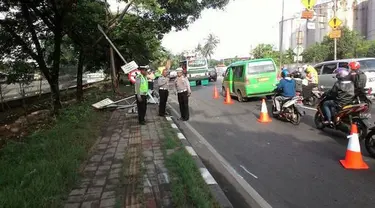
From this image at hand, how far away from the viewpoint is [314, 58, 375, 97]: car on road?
12.9 meters

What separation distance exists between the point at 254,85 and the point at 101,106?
617 cm

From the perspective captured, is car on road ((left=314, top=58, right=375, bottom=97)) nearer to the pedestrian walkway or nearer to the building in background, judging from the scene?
the pedestrian walkway

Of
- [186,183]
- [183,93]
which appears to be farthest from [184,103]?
[186,183]

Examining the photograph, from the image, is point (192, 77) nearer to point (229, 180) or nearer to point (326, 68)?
point (326, 68)

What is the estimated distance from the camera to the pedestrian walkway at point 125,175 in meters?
4.40

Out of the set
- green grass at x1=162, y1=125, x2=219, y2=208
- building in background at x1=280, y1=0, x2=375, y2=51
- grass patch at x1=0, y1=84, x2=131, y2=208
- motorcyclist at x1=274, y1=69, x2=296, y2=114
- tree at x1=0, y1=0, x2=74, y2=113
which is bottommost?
green grass at x1=162, y1=125, x2=219, y2=208

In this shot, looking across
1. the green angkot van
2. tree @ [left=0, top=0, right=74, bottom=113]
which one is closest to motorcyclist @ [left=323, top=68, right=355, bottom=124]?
the green angkot van

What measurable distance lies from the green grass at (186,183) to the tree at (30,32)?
6.80m

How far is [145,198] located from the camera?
4438 mm

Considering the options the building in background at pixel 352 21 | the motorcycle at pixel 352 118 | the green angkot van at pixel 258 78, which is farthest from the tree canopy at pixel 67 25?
the building in background at pixel 352 21

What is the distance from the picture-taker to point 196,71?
103ft

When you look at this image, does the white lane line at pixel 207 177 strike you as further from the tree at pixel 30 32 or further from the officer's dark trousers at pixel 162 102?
the tree at pixel 30 32

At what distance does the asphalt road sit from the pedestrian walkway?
1325 mm

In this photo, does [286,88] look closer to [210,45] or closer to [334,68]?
[334,68]
